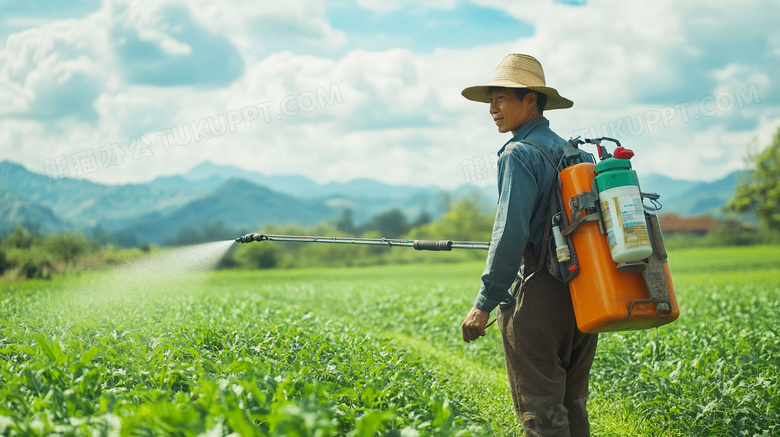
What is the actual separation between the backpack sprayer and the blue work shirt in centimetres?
18

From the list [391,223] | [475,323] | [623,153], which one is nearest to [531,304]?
[475,323]

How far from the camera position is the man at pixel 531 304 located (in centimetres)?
398

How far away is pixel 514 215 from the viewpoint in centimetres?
394

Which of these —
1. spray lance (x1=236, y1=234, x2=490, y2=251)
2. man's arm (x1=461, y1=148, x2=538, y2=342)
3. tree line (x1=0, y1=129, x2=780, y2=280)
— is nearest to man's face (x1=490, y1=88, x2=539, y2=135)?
man's arm (x1=461, y1=148, x2=538, y2=342)

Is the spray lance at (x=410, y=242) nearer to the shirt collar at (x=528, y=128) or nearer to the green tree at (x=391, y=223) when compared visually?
the shirt collar at (x=528, y=128)

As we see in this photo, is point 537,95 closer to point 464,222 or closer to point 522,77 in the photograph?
point 522,77

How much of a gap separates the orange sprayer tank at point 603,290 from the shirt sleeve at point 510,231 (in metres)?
0.30

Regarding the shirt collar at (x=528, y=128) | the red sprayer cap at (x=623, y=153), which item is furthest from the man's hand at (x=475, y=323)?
the red sprayer cap at (x=623, y=153)

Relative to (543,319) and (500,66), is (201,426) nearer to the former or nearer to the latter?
(543,319)

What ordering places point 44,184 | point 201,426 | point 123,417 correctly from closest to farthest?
point 201,426, point 123,417, point 44,184

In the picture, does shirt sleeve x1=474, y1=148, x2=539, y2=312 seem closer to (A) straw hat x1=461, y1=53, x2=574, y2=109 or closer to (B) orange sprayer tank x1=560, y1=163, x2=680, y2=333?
(B) orange sprayer tank x1=560, y1=163, x2=680, y2=333

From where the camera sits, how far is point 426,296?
16.8 meters

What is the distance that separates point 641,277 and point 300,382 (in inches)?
96.1

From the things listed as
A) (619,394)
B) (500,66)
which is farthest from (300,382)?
(619,394)
